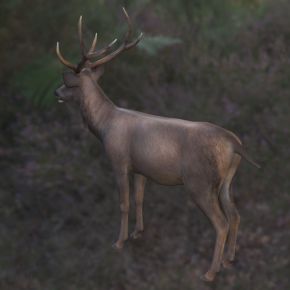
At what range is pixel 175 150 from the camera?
147 cm

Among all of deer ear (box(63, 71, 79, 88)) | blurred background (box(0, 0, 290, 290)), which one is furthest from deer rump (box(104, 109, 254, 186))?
blurred background (box(0, 0, 290, 290))

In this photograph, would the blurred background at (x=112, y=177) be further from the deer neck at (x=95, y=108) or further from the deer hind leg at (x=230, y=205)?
the deer hind leg at (x=230, y=205)

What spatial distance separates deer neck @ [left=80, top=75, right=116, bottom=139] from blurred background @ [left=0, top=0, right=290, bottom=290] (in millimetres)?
5109

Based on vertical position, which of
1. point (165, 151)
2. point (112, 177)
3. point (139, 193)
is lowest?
point (112, 177)

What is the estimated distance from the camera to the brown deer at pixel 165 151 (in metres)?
1.42

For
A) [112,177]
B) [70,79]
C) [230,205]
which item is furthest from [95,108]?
[112,177]

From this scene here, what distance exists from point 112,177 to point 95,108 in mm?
6553

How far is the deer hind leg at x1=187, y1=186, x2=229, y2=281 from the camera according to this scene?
55.5 inches

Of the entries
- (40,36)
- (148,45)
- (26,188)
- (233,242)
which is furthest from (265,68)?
(233,242)

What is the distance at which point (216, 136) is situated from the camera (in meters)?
1.44

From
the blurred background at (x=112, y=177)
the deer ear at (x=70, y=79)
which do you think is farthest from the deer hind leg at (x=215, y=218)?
the blurred background at (x=112, y=177)

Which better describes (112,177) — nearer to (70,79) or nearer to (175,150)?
(70,79)

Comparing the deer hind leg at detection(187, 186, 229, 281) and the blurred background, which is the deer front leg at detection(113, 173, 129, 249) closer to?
the deer hind leg at detection(187, 186, 229, 281)

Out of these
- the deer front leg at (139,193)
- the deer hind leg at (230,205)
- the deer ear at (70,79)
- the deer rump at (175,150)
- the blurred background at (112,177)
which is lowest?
the blurred background at (112,177)
